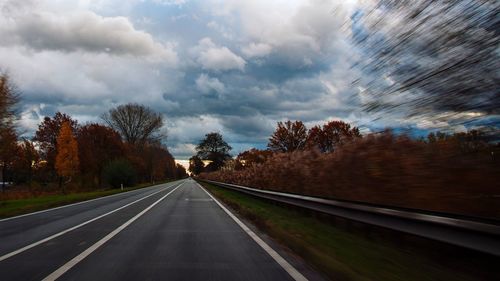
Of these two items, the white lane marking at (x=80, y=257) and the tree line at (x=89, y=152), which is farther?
the tree line at (x=89, y=152)

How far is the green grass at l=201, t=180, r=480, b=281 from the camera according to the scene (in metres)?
6.98

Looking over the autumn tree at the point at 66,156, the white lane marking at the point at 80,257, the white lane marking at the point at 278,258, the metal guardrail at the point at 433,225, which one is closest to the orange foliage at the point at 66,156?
the autumn tree at the point at 66,156

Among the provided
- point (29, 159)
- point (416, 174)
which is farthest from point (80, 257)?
point (29, 159)

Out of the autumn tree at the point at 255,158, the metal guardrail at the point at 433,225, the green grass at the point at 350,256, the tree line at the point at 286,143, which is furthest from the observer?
the autumn tree at the point at 255,158

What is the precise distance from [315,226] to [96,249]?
578 centimetres

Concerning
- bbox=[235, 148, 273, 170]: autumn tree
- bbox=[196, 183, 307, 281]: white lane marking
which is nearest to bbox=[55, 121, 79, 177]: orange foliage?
bbox=[235, 148, 273, 170]: autumn tree

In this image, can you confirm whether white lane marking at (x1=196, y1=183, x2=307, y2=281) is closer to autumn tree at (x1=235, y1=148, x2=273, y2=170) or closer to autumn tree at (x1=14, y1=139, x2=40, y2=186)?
autumn tree at (x1=235, y1=148, x2=273, y2=170)

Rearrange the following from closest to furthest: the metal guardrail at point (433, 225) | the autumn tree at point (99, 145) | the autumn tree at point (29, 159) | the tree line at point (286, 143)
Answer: the metal guardrail at point (433, 225) < the tree line at point (286, 143) < the autumn tree at point (29, 159) < the autumn tree at point (99, 145)

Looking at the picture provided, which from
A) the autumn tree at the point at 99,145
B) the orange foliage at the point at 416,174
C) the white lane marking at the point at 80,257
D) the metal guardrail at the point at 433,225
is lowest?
the white lane marking at the point at 80,257

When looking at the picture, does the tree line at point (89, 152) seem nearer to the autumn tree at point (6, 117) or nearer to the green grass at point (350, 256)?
the autumn tree at point (6, 117)

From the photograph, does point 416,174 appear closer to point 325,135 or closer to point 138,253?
point 138,253

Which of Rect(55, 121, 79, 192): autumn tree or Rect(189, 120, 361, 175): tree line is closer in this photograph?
Rect(189, 120, 361, 175): tree line

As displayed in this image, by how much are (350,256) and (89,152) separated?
80.6m

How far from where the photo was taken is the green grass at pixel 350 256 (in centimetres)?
698
